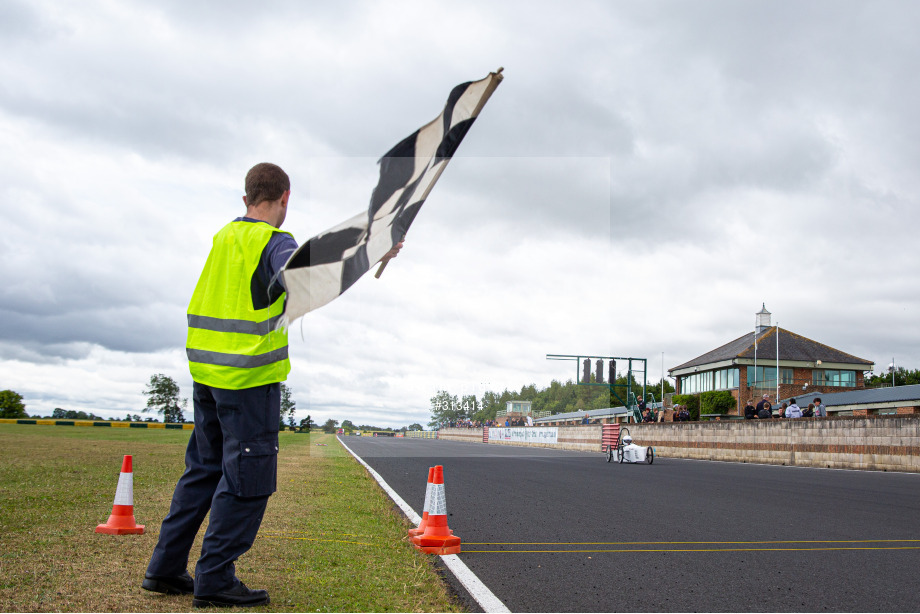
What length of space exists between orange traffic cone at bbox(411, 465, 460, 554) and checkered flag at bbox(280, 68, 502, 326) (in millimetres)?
2683

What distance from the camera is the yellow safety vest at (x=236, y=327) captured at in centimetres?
364

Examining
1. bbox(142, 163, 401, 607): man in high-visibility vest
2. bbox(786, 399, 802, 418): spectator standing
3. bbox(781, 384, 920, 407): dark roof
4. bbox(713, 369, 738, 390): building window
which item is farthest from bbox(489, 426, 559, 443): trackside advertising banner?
bbox(142, 163, 401, 607): man in high-visibility vest

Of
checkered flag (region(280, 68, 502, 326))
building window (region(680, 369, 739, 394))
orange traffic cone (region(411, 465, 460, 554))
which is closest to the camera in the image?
checkered flag (region(280, 68, 502, 326))

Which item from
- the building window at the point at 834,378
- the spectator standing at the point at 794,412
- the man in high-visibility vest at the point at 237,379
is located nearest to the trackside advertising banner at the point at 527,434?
the building window at the point at 834,378

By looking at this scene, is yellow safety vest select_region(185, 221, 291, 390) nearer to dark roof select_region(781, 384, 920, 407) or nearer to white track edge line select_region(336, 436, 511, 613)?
white track edge line select_region(336, 436, 511, 613)

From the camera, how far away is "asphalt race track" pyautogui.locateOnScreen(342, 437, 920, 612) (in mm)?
4539

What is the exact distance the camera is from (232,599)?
376 cm

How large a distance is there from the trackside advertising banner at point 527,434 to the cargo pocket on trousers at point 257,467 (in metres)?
47.9

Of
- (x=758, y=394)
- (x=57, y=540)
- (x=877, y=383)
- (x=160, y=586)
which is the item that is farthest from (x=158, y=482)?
(x=877, y=383)

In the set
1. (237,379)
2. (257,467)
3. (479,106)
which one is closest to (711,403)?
(479,106)

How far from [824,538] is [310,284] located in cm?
A: 583

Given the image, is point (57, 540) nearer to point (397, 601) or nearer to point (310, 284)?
point (397, 601)

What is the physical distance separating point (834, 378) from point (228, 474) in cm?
6173

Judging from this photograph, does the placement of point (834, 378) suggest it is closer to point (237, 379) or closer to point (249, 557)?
point (249, 557)
